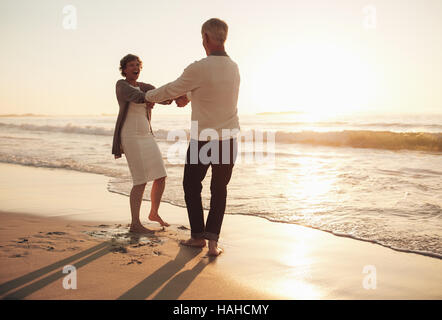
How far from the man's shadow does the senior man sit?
0.32 meters

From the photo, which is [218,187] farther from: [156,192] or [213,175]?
[156,192]

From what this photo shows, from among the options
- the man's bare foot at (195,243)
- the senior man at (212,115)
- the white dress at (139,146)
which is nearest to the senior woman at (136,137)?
the white dress at (139,146)

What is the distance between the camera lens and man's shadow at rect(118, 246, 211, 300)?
2668 millimetres

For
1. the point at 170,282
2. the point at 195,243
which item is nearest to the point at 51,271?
the point at 170,282

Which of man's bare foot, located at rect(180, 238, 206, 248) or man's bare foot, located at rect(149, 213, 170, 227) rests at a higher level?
man's bare foot, located at rect(149, 213, 170, 227)

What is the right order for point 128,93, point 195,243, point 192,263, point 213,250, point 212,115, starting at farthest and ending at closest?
point 128,93, point 195,243, point 213,250, point 212,115, point 192,263

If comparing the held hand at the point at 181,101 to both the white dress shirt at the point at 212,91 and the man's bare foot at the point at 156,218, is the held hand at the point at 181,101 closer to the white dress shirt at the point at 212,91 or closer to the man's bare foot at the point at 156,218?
the white dress shirt at the point at 212,91

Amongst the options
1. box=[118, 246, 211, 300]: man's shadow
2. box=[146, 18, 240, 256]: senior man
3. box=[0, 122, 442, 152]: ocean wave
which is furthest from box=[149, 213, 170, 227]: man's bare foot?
box=[0, 122, 442, 152]: ocean wave

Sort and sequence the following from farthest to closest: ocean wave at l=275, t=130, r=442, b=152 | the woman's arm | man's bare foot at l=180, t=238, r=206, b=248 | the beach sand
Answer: ocean wave at l=275, t=130, r=442, b=152 → the woman's arm → man's bare foot at l=180, t=238, r=206, b=248 → the beach sand

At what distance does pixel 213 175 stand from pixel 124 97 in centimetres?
119

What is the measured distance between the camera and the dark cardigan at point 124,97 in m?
3.89

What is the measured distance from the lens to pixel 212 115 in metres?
3.47

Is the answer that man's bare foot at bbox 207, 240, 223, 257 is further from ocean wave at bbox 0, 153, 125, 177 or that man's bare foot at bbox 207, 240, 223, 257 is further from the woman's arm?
ocean wave at bbox 0, 153, 125, 177
